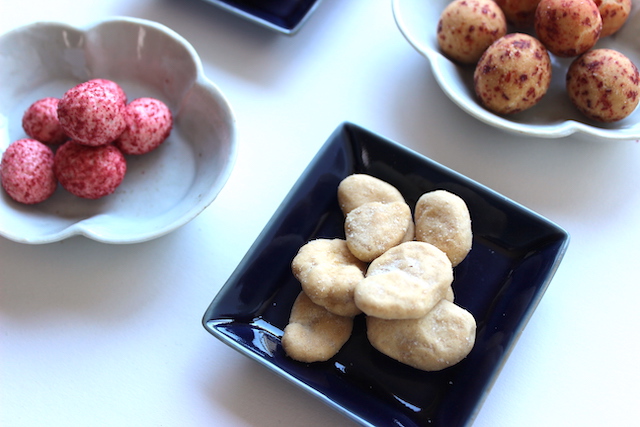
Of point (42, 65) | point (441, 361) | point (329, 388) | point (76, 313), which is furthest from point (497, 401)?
point (42, 65)

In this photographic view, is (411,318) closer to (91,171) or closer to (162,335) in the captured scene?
(162,335)

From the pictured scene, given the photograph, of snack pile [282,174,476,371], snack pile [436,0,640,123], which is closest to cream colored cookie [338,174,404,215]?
snack pile [282,174,476,371]

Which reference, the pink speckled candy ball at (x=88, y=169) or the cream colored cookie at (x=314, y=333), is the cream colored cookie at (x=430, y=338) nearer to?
the cream colored cookie at (x=314, y=333)

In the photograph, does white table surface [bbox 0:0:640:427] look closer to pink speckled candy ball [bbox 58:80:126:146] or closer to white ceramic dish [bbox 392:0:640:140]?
white ceramic dish [bbox 392:0:640:140]

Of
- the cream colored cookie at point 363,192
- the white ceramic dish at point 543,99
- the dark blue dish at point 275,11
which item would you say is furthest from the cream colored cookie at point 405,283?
the dark blue dish at point 275,11

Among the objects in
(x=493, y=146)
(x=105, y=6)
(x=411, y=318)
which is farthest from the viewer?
(x=105, y=6)

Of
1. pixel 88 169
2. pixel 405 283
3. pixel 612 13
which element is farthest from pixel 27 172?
pixel 612 13
